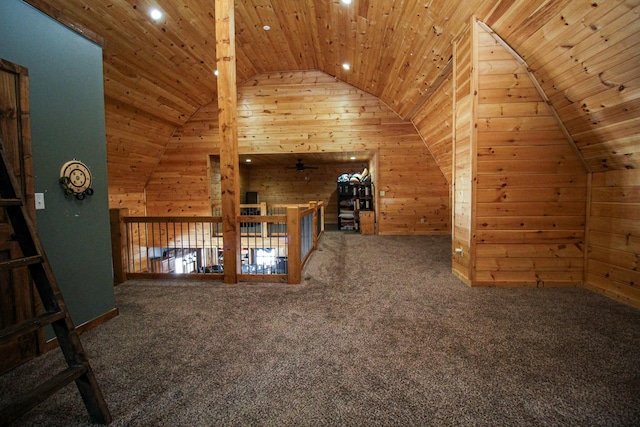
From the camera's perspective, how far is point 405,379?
1.49m

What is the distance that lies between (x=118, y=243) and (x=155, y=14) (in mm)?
3286

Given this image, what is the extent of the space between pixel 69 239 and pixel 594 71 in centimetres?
431

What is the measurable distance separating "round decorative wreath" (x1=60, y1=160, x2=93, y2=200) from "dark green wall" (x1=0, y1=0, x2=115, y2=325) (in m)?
0.04

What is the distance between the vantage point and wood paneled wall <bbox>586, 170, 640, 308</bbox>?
8.16 ft

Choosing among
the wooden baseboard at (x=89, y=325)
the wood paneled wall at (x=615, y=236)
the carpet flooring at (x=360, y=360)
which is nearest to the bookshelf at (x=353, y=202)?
the carpet flooring at (x=360, y=360)

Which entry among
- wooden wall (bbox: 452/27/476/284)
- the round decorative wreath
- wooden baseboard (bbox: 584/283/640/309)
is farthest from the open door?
wooden baseboard (bbox: 584/283/640/309)

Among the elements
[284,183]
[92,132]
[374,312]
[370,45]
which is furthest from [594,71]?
[284,183]

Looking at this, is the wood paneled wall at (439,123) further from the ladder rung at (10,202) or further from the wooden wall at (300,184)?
the ladder rung at (10,202)

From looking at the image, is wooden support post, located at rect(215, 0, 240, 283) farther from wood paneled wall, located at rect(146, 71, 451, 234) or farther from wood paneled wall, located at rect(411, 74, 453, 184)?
wood paneled wall, located at rect(146, 71, 451, 234)

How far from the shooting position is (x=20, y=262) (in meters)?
1.14

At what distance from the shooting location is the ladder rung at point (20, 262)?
1.08 metres

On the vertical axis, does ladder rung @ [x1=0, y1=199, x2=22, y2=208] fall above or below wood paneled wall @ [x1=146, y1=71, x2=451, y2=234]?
below

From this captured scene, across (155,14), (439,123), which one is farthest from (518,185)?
(155,14)

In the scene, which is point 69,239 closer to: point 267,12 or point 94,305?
point 94,305
